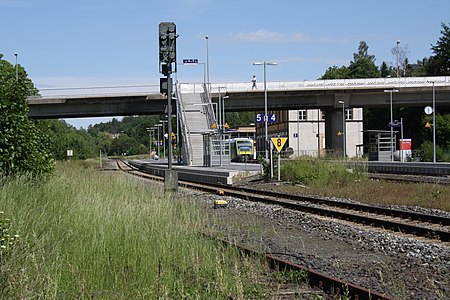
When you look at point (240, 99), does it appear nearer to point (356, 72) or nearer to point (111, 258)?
point (111, 258)

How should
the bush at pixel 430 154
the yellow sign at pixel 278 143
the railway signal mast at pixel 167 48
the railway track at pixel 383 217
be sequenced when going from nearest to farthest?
the railway track at pixel 383 217, the railway signal mast at pixel 167 48, the yellow sign at pixel 278 143, the bush at pixel 430 154

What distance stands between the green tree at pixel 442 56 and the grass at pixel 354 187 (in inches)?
2850

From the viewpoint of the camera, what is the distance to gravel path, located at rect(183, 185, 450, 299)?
28.3ft

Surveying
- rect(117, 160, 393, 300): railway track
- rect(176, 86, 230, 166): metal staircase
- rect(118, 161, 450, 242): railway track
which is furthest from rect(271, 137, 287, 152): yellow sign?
rect(117, 160, 393, 300): railway track

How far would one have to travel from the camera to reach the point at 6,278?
6.41m

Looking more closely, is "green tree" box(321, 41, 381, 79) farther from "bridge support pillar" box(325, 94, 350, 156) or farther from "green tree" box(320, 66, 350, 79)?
"bridge support pillar" box(325, 94, 350, 156)

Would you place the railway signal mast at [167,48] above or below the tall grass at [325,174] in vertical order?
above

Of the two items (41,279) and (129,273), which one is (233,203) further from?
(41,279)

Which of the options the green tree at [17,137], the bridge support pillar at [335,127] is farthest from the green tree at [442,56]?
the green tree at [17,137]

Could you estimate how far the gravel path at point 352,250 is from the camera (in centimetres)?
862

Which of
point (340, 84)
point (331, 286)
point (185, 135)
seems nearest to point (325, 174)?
point (331, 286)

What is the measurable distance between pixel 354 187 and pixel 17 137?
48.7 feet

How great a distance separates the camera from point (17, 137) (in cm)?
1894

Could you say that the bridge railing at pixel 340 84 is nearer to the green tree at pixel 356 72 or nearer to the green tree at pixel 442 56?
the green tree at pixel 442 56
